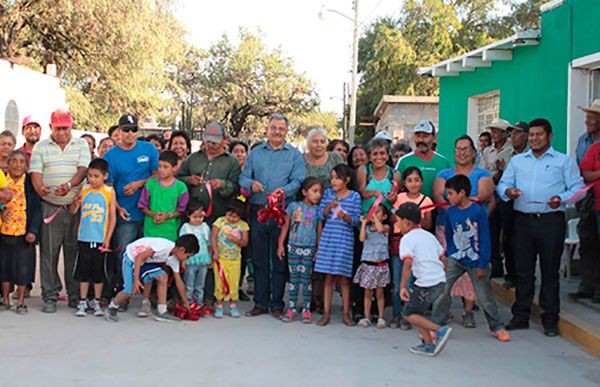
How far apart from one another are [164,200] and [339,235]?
190 cm

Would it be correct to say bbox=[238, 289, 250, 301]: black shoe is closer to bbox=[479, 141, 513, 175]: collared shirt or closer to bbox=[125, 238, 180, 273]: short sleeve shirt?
bbox=[125, 238, 180, 273]: short sleeve shirt

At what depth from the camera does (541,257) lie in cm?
677

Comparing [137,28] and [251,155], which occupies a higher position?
[137,28]

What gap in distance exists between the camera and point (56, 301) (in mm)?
7512

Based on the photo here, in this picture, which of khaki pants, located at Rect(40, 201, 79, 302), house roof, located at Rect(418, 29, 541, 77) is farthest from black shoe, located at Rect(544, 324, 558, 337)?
house roof, located at Rect(418, 29, 541, 77)

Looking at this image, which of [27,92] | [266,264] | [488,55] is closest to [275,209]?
[266,264]

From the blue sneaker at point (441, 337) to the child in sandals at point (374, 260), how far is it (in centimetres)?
113

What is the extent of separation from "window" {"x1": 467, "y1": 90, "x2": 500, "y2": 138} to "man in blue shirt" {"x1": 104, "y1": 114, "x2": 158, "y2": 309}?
9.57 metres

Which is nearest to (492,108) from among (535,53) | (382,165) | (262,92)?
(535,53)

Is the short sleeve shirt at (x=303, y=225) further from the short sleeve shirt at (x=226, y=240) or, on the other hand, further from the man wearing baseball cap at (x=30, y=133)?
the man wearing baseball cap at (x=30, y=133)

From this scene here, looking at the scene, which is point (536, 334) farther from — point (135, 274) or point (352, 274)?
point (135, 274)

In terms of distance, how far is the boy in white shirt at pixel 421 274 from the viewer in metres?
5.98

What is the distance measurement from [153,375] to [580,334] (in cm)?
388

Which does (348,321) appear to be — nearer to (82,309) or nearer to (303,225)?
(303,225)
